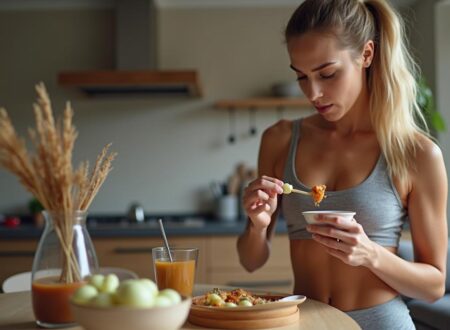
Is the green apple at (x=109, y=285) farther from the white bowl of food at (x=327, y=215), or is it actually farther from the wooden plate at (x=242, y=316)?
the white bowl of food at (x=327, y=215)

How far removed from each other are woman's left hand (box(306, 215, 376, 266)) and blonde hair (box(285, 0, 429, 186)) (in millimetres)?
319

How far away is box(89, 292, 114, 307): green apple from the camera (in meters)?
0.82

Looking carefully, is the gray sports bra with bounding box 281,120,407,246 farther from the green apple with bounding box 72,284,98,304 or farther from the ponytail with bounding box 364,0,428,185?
the green apple with bounding box 72,284,98,304

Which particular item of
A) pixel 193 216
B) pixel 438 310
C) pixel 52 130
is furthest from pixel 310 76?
pixel 193 216

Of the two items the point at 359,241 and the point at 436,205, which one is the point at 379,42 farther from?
the point at 359,241

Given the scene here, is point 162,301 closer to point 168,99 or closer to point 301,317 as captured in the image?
point 301,317

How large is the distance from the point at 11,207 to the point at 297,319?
3.17 m

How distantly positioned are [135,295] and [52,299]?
1.02ft

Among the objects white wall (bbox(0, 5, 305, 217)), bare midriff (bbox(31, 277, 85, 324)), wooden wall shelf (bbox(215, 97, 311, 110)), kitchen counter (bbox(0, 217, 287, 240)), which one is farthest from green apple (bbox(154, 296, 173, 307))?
white wall (bbox(0, 5, 305, 217))

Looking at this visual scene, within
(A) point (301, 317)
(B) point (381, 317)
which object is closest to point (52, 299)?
(A) point (301, 317)

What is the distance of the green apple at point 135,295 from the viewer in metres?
0.80

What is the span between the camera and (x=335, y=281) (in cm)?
142

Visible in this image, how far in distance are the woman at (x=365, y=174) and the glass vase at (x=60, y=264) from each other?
17.8 inches

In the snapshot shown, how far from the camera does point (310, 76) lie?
1.40 metres
